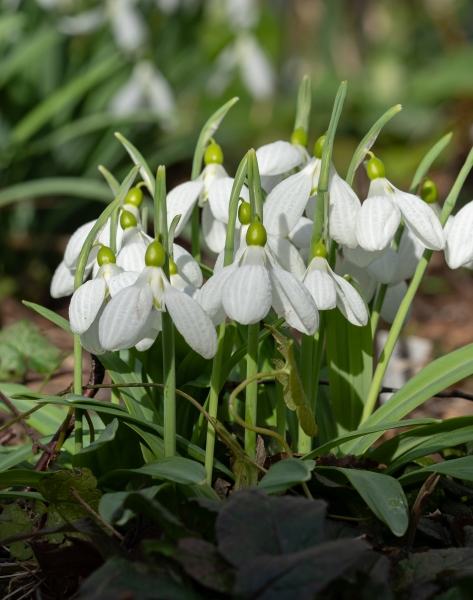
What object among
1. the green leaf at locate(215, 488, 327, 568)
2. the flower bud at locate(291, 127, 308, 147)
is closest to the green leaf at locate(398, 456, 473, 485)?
the green leaf at locate(215, 488, 327, 568)

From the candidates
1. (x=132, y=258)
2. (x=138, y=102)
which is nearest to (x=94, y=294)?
(x=132, y=258)

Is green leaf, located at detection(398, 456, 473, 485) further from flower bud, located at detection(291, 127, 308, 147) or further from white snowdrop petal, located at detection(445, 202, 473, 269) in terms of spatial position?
flower bud, located at detection(291, 127, 308, 147)

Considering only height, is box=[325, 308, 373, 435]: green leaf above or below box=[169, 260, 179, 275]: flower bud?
below

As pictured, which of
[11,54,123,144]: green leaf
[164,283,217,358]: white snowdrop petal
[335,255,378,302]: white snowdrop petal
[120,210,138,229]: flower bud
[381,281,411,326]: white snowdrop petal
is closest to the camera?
[164,283,217,358]: white snowdrop petal

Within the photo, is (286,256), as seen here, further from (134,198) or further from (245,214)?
(134,198)

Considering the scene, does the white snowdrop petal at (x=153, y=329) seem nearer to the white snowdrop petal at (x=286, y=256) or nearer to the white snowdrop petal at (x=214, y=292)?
the white snowdrop petal at (x=214, y=292)

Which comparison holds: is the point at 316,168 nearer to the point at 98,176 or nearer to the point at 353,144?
the point at 98,176

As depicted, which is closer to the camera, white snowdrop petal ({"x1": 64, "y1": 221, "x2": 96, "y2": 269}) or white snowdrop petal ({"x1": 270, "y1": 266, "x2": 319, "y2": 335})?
white snowdrop petal ({"x1": 270, "y1": 266, "x2": 319, "y2": 335})

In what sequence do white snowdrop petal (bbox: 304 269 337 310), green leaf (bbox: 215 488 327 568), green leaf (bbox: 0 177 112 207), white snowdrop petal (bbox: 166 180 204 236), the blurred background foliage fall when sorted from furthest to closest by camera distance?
1. the blurred background foliage
2. green leaf (bbox: 0 177 112 207)
3. white snowdrop petal (bbox: 166 180 204 236)
4. white snowdrop petal (bbox: 304 269 337 310)
5. green leaf (bbox: 215 488 327 568)
